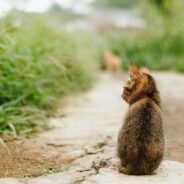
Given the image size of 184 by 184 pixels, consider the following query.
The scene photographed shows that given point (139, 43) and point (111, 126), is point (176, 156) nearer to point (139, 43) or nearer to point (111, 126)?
point (111, 126)

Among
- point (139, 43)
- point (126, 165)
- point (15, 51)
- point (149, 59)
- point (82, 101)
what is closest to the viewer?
point (126, 165)

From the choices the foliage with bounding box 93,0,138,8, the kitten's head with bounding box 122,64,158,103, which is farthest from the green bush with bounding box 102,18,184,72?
the foliage with bounding box 93,0,138,8

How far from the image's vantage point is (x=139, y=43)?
1984 cm

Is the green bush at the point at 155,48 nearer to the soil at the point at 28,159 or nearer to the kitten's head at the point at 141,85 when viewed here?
the soil at the point at 28,159

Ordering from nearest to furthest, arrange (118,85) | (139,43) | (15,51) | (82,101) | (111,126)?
(111,126) < (15,51) < (82,101) < (118,85) < (139,43)

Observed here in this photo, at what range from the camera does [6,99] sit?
7348 mm

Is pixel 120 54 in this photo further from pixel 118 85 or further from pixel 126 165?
pixel 126 165

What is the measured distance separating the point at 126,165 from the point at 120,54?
1496 cm

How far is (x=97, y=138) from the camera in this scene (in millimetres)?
6410

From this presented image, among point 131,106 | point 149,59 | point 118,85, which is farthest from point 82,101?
point 149,59

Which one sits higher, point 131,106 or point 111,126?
point 131,106

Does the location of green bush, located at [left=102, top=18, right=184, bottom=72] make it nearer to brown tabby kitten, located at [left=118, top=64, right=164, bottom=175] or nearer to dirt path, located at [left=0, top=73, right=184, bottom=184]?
dirt path, located at [left=0, top=73, right=184, bottom=184]

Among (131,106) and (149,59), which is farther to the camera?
(149,59)

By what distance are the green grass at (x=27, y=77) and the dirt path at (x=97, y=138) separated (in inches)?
10.9
